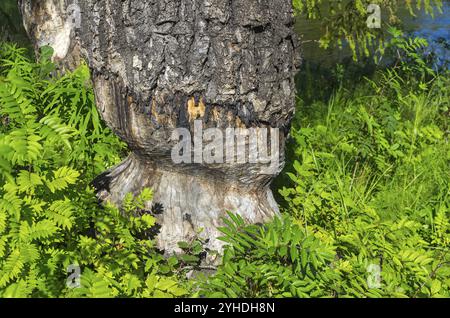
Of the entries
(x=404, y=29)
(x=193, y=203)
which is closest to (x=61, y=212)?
(x=193, y=203)

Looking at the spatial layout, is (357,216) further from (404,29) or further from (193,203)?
(404,29)

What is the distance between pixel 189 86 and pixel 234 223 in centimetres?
86

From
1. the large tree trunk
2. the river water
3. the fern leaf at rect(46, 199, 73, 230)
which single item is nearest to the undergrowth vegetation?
the fern leaf at rect(46, 199, 73, 230)

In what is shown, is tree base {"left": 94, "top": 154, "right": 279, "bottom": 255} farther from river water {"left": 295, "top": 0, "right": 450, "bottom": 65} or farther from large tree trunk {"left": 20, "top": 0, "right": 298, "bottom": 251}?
river water {"left": 295, "top": 0, "right": 450, "bottom": 65}

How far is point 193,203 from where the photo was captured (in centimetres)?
309

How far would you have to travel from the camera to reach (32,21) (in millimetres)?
4789

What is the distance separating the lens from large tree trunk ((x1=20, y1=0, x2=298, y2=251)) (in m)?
2.72

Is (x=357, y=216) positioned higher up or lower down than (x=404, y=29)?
lower down

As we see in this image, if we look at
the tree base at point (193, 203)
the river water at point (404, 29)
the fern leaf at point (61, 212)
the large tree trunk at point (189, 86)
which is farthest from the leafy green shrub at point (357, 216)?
the river water at point (404, 29)

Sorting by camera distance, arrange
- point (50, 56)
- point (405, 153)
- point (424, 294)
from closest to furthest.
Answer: point (424, 294) < point (405, 153) < point (50, 56)

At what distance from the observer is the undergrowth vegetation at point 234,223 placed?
7.56ft

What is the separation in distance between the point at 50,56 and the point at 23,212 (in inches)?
101
